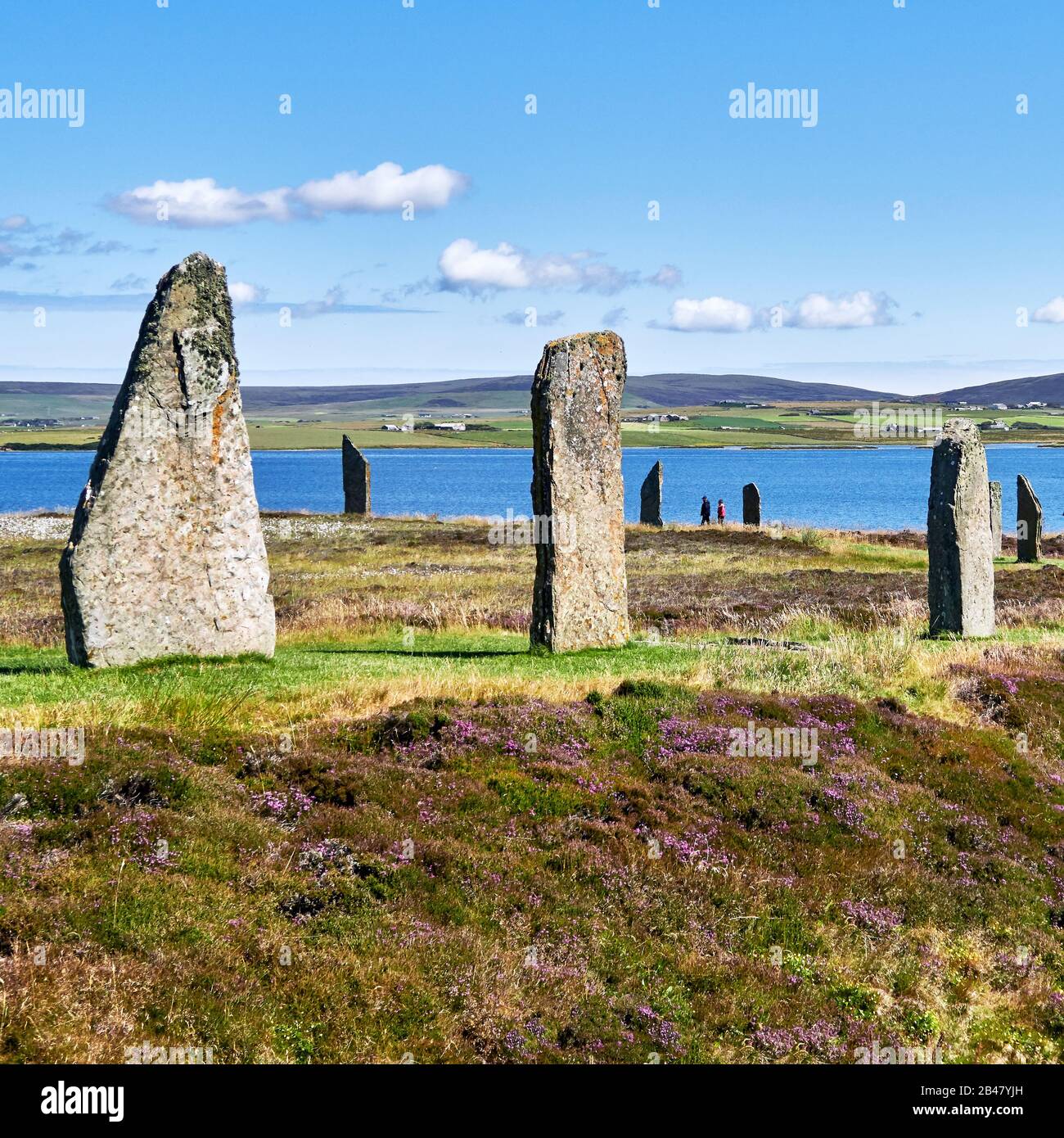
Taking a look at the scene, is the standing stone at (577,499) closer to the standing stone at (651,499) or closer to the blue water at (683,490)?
the standing stone at (651,499)

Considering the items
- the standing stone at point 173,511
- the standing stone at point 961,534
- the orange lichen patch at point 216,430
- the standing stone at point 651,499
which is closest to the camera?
the standing stone at point 173,511

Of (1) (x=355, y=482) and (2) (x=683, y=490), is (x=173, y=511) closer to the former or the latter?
(1) (x=355, y=482)

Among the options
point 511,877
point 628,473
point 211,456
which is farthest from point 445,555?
point 628,473

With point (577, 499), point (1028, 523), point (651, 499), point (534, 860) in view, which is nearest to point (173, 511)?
point (577, 499)

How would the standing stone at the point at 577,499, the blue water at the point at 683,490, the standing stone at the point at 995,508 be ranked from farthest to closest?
the blue water at the point at 683,490
the standing stone at the point at 995,508
the standing stone at the point at 577,499

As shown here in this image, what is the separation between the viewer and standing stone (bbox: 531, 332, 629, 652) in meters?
19.3

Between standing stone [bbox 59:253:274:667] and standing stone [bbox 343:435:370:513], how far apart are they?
1766 inches

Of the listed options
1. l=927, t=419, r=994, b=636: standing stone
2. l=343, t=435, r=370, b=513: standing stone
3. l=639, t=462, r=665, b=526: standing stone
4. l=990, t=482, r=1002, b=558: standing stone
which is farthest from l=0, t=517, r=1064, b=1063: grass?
l=343, t=435, r=370, b=513: standing stone

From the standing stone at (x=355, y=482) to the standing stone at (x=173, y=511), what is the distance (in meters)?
44.8

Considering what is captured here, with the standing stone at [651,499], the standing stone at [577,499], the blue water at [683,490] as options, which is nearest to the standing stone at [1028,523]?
the standing stone at [651,499]

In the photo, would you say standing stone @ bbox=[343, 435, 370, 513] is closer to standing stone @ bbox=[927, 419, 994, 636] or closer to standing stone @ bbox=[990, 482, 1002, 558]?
standing stone @ bbox=[990, 482, 1002, 558]

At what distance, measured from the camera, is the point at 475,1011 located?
9148 millimetres

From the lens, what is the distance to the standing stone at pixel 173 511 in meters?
16.1

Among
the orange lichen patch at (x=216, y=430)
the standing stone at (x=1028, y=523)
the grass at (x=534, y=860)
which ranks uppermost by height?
the orange lichen patch at (x=216, y=430)
